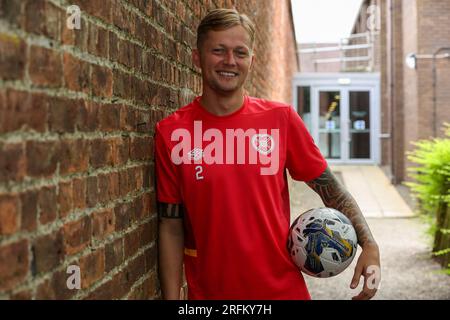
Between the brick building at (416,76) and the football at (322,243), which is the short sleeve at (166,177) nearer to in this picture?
the football at (322,243)

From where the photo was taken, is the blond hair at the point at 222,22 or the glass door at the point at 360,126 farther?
the glass door at the point at 360,126

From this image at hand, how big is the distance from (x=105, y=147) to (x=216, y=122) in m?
0.55

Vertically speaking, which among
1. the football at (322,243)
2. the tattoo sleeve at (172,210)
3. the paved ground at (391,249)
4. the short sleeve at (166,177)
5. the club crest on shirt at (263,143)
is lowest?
the paved ground at (391,249)

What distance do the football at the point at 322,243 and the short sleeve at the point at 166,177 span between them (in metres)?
0.52

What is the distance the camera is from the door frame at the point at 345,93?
21.1 metres

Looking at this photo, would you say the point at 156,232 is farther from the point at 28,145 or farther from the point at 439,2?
the point at 439,2

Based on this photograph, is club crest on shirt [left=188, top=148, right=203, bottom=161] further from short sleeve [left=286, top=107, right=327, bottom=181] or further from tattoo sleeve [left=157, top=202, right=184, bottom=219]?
short sleeve [left=286, top=107, right=327, bottom=181]

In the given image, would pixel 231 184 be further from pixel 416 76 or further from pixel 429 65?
pixel 416 76

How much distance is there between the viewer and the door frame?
2109cm

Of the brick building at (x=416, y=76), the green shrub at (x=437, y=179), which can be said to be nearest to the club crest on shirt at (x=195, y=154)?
the green shrub at (x=437, y=179)

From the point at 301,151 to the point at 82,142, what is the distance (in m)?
1.00

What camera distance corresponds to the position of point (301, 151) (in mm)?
2541

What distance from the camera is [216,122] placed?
251 centimetres
